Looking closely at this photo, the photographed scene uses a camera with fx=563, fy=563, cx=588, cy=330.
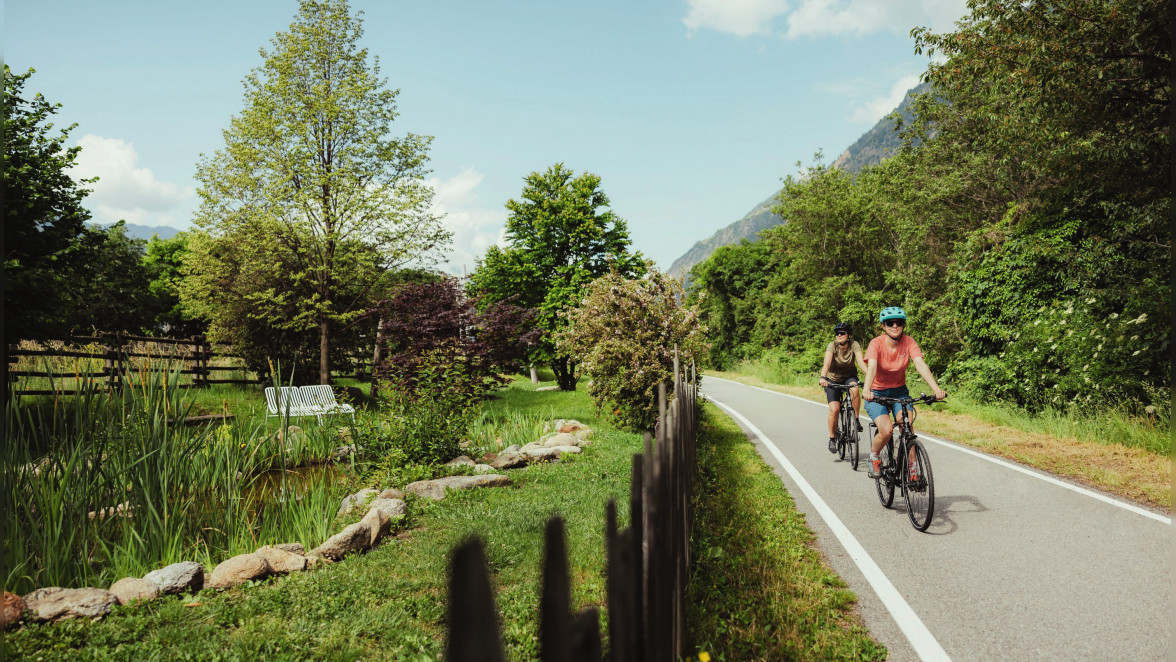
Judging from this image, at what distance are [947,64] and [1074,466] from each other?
288 inches

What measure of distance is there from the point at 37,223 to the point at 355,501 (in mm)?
9353

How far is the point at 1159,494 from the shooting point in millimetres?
6125

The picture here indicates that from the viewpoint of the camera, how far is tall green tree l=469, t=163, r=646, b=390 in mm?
26797

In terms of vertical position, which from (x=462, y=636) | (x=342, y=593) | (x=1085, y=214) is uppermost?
(x=1085, y=214)

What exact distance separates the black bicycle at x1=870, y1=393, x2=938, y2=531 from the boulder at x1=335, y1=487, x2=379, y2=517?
19.1 ft

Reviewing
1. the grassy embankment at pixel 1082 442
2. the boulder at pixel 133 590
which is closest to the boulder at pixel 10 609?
the boulder at pixel 133 590

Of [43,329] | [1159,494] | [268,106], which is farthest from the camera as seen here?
[268,106]

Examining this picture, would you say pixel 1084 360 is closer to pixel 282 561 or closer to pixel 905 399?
pixel 905 399

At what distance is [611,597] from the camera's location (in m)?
1.44


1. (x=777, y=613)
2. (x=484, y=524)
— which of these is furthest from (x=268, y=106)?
(x=777, y=613)

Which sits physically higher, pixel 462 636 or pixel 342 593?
pixel 462 636

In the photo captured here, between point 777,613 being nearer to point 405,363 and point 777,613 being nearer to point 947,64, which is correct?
point 947,64

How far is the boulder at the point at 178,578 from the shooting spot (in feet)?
13.6

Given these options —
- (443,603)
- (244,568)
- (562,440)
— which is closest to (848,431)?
(562,440)
